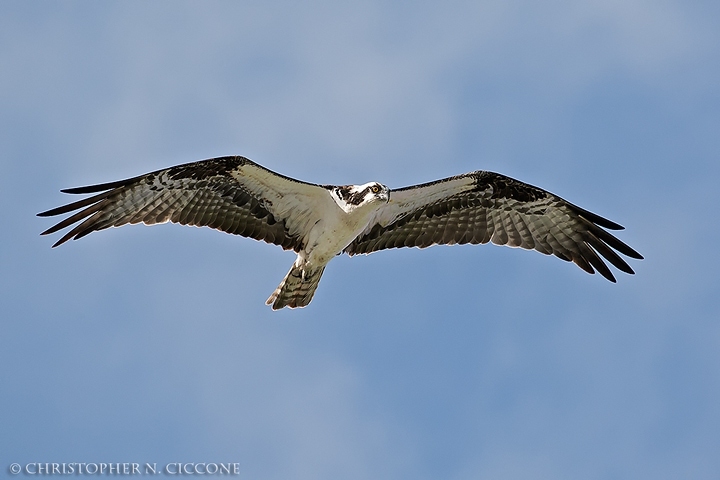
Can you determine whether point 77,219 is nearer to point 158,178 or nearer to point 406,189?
point 158,178

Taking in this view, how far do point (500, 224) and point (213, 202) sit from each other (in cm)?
391

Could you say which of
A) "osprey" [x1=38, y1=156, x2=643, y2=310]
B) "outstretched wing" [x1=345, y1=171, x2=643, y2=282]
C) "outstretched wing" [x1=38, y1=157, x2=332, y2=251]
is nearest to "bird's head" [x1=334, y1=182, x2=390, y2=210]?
"osprey" [x1=38, y1=156, x2=643, y2=310]

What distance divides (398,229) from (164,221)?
3161mm

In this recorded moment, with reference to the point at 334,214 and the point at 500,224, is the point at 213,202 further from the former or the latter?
the point at 500,224

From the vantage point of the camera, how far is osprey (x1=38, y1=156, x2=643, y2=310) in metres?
11.6

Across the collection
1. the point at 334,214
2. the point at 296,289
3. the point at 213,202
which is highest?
the point at 213,202

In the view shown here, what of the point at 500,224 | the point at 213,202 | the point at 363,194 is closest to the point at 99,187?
the point at 213,202

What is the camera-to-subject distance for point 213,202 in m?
12.1

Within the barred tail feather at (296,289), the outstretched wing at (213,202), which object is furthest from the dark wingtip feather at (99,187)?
the barred tail feather at (296,289)

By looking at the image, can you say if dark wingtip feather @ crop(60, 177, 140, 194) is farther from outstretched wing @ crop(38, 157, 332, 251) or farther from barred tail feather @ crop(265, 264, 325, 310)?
barred tail feather @ crop(265, 264, 325, 310)

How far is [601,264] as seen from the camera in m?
12.7

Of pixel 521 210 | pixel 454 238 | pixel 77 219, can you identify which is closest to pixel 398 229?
pixel 454 238

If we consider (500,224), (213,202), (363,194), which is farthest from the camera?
(500,224)

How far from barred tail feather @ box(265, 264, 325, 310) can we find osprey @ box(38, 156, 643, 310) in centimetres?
1
